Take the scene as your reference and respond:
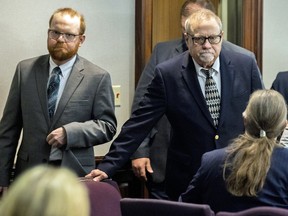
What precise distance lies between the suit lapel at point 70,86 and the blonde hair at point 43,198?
2.10 m

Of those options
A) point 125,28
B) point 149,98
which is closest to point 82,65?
point 149,98

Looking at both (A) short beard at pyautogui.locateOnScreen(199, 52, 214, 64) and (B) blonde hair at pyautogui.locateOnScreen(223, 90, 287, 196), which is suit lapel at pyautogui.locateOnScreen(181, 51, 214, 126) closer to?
(A) short beard at pyautogui.locateOnScreen(199, 52, 214, 64)

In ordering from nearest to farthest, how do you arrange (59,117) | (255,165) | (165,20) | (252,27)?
(255,165), (59,117), (252,27), (165,20)

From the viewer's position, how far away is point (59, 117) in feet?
10.9

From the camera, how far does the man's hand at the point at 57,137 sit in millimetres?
3221

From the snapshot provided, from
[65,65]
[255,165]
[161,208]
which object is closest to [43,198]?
[161,208]

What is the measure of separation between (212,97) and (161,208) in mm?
1041

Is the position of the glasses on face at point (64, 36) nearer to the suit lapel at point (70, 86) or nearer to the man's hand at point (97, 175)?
the suit lapel at point (70, 86)

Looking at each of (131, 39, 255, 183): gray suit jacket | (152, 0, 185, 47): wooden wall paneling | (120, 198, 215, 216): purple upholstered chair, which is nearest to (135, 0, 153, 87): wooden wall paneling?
(131, 39, 255, 183): gray suit jacket

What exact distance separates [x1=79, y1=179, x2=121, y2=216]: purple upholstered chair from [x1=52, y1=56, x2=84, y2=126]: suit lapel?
789mm

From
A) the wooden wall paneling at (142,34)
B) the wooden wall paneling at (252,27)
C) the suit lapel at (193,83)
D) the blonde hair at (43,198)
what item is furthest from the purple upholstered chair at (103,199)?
the wooden wall paneling at (252,27)

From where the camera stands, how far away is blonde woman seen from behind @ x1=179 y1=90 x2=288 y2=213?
8.00 feet

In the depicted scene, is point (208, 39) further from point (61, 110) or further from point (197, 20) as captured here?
point (61, 110)

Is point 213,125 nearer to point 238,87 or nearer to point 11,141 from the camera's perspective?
point 238,87
